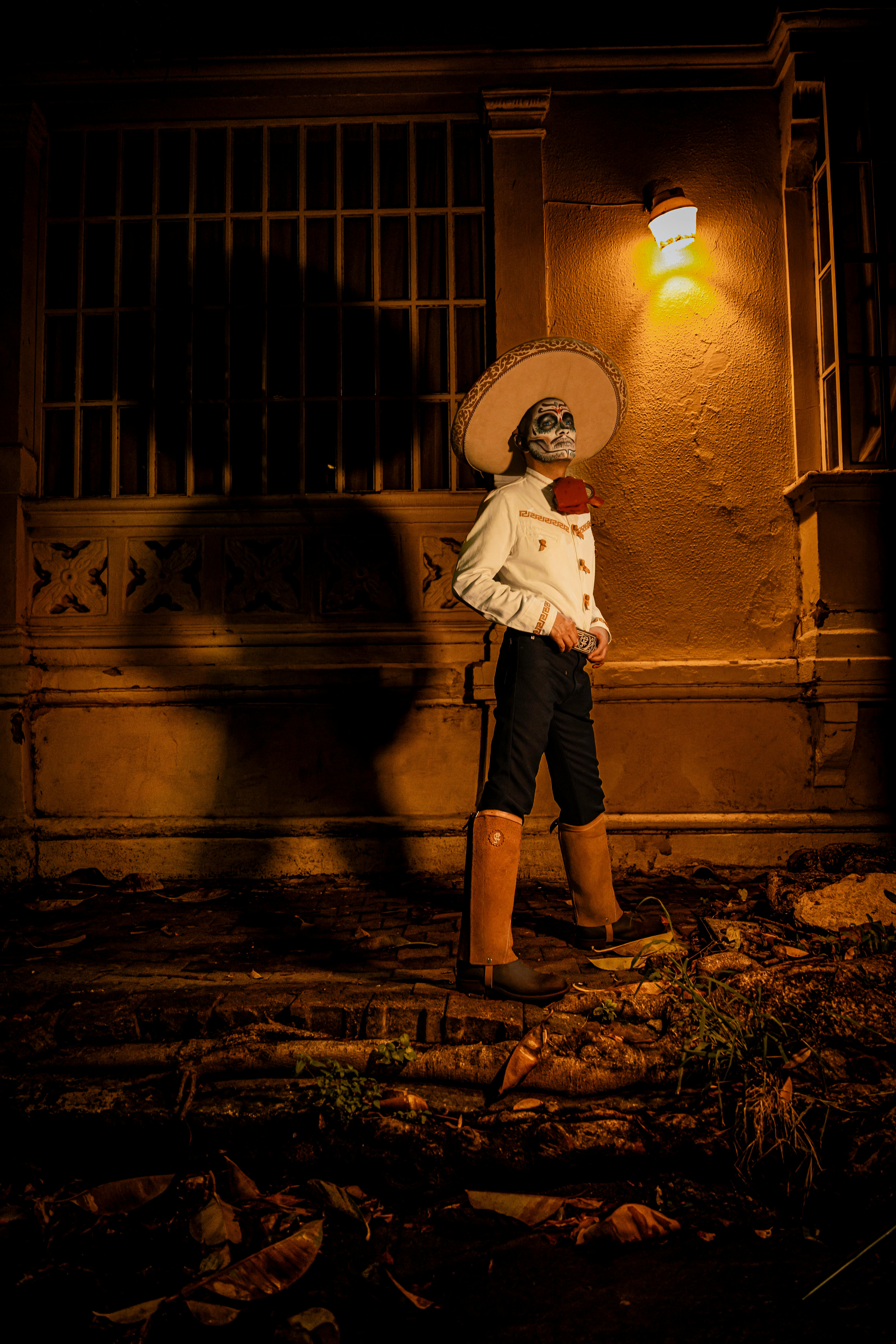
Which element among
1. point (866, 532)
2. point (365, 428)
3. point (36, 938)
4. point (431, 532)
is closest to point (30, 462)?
point (365, 428)

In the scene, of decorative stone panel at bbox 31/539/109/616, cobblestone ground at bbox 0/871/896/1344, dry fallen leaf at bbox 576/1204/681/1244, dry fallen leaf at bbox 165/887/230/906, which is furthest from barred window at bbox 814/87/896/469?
decorative stone panel at bbox 31/539/109/616

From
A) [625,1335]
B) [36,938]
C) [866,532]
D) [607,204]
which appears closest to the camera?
[625,1335]

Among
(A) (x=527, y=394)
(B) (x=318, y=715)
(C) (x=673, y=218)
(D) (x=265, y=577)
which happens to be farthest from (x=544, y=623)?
(C) (x=673, y=218)

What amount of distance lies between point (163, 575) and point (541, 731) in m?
3.15

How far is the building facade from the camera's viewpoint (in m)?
4.80

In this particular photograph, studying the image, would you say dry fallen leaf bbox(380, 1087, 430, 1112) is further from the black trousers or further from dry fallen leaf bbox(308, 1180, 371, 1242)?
the black trousers

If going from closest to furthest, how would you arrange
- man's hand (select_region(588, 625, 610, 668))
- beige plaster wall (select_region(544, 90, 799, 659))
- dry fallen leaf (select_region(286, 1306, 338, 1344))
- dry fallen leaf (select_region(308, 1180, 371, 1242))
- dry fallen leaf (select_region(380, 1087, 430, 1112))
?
dry fallen leaf (select_region(286, 1306, 338, 1344)) < dry fallen leaf (select_region(308, 1180, 371, 1242)) < dry fallen leaf (select_region(380, 1087, 430, 1112)) < man's hand (select_region(588, 625, 610, 668)) < beige plaster wall (select_region(544, 90, 799, 659))

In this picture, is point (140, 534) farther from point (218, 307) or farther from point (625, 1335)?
point (625, 1335)

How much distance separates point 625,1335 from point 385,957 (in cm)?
192

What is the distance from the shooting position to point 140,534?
5.11 metres

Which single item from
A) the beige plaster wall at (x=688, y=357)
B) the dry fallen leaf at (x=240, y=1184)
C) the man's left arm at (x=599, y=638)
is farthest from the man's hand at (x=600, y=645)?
the dry fallen leaf at (x=240, y=1184)

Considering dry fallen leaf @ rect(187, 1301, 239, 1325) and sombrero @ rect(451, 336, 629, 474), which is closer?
dry fallen leaf @ rect(187, 1301, 239, 1325)

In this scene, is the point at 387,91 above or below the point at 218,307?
above

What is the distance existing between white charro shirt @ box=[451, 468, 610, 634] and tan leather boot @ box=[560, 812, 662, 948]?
0.89 metres
